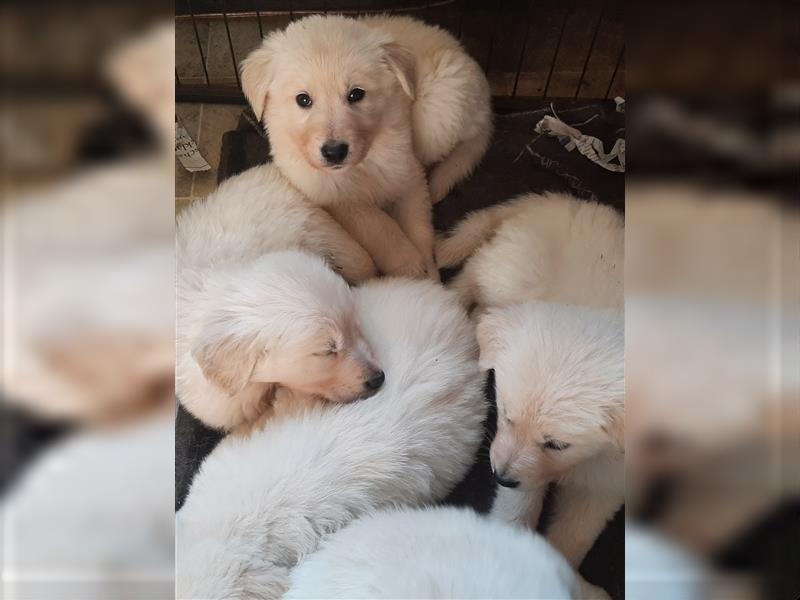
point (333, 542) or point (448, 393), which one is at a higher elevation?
point (448, 393)

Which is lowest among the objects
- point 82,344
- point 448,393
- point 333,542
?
point 333,542

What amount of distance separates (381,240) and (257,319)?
212 millimetres

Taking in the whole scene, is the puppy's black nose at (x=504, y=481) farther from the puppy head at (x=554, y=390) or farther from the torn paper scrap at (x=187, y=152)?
the torn paper scrap at (x=187, y=152)

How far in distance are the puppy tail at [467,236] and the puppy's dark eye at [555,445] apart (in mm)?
278

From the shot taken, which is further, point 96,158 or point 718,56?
point 718,56

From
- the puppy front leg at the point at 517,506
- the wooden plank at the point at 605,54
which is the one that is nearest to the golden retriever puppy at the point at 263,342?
the puppy front leg at the point at 517,506

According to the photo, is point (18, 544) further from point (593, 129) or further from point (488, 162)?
point (593, 129)

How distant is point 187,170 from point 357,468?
1.49 ft

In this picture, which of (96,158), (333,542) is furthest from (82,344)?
(333,542)

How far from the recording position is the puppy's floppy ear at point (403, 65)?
98 cm

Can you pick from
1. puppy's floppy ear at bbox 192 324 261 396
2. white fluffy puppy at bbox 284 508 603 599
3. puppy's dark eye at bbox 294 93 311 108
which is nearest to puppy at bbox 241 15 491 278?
puppy's dark eye at bbox 294 93 311 108

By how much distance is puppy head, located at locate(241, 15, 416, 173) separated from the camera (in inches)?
37.3

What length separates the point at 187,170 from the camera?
92 centimetres

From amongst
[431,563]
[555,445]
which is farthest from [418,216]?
[431,563]
